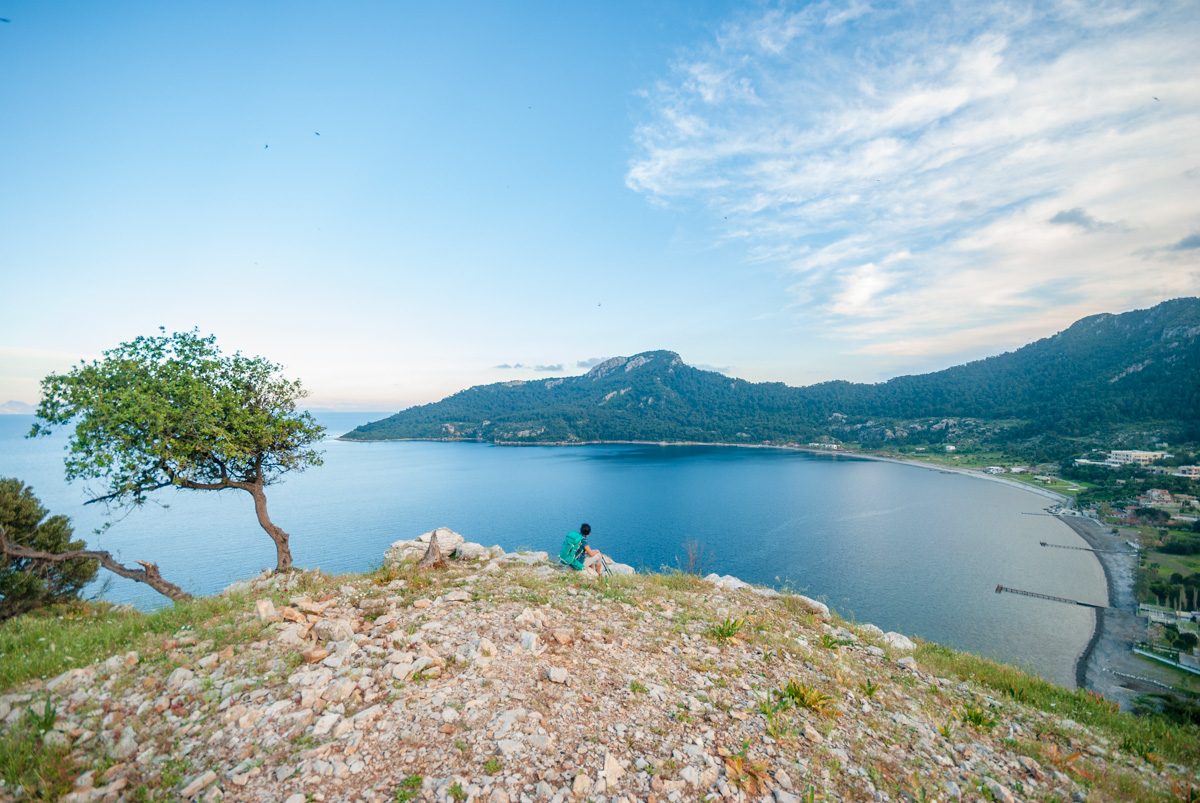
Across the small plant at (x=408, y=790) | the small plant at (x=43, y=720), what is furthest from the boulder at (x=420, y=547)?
the small plant at (x=408, y=790)

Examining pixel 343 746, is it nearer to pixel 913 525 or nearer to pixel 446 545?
pixel 446 545

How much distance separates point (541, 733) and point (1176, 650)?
73960 millimetres

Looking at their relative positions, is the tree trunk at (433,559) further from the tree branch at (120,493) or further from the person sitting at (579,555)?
the tree branch at (120,493)

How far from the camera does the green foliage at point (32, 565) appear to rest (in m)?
17.5

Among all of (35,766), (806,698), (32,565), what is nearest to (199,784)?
(35,766)

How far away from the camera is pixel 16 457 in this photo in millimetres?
144750

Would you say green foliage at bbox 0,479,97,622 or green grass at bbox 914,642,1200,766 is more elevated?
green foliage at bbox 0,479,97,622

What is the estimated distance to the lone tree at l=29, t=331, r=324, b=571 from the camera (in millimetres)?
12320

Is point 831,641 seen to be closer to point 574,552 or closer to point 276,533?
point 574,552

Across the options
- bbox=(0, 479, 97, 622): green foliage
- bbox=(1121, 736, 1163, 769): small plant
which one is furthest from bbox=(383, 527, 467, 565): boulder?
bbox=(1121, 736, 1163, 769): small plant

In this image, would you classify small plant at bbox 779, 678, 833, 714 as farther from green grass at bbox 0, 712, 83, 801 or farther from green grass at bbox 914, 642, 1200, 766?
green grass at bbox 0, 712, 83, 801

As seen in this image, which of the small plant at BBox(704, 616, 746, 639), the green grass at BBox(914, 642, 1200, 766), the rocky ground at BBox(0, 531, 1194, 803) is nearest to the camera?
the rocky ground at BBox(0, 531, 1194, 803)

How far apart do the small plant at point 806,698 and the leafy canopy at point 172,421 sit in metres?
15.3

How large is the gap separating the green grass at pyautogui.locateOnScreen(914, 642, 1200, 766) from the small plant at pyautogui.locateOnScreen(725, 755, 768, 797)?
23.7 ft
